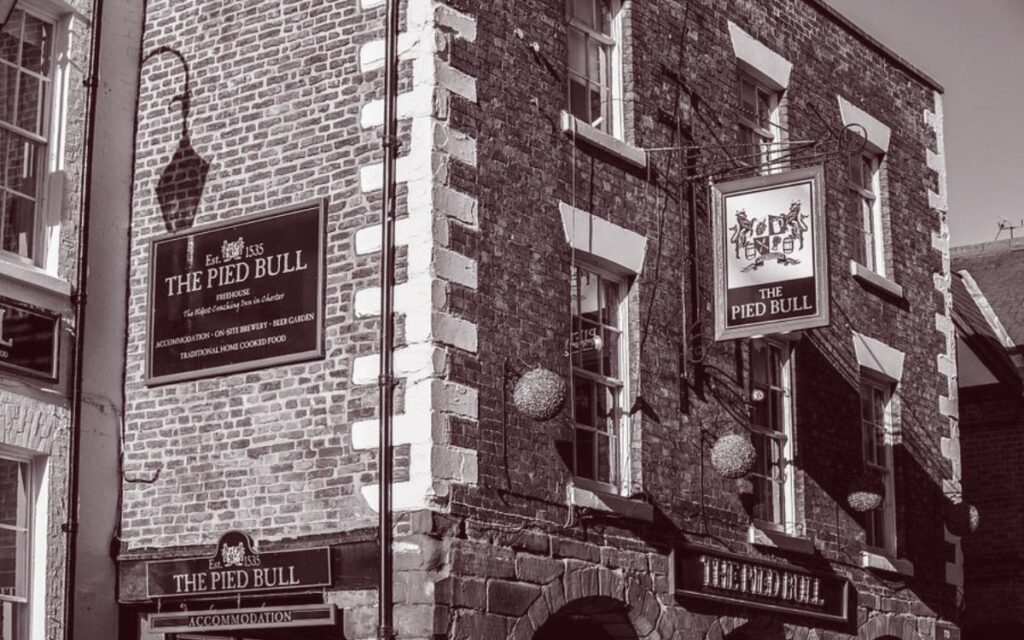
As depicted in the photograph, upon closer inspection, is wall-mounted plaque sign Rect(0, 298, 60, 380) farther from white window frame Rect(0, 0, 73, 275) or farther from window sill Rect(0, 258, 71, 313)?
white window frame Rect(0, 0, 73, 275)

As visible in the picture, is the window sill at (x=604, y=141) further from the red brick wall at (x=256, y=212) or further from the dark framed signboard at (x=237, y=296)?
the dark framed signboard at (x=237, y=296)

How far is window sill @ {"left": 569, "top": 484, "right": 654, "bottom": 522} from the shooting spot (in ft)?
41.9

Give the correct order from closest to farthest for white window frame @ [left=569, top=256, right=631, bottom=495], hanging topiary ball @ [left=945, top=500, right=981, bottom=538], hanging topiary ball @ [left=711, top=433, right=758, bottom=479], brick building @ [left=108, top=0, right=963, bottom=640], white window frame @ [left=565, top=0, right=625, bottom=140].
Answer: brick building @ [left=108, top=0, right=963, bottom=640], white window frame @ [left=569, top=256, right=631, bottom=495], hanging topiary ball @ [left=711, top=433, right=758, bottom=479], white window frame @ [left=565, top=0, right=625, bottom=140], hanging topiary ball @ [left=945, top=500, right=981, bottom=538]

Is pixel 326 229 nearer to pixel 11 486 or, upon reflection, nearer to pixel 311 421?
pixel 311 421

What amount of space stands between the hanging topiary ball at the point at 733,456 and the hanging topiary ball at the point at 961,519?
420 cm

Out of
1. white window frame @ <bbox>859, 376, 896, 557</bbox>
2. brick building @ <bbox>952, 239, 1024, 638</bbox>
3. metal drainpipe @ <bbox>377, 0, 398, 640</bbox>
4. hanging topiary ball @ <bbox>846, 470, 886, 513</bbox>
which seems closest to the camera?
metal drainpipe @ <bbox>377, 0, 398, 640</bbox>

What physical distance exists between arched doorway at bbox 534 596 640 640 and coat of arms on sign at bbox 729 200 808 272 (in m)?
2.98

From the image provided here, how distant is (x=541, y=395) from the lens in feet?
39.4

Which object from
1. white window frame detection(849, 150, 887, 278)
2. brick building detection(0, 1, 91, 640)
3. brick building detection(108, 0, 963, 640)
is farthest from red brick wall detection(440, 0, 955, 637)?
brick building detection(0, 1, 91, 640)

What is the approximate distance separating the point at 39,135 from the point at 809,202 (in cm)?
607

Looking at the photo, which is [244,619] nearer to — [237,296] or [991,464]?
[237,296]

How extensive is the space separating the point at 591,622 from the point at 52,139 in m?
5.65

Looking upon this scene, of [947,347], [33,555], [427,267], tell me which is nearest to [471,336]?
[427,267]

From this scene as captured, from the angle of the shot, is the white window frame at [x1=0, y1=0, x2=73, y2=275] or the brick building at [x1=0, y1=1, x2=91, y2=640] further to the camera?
the white window frame at [x1=0, y1=0, x2=73, y2=275]
